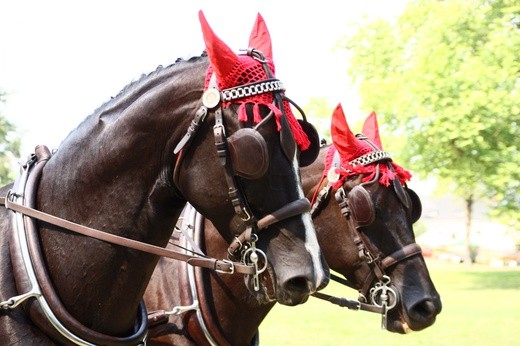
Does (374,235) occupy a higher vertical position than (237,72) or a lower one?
lower

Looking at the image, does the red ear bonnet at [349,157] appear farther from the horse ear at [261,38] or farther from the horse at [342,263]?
the horse ear at [261,38]

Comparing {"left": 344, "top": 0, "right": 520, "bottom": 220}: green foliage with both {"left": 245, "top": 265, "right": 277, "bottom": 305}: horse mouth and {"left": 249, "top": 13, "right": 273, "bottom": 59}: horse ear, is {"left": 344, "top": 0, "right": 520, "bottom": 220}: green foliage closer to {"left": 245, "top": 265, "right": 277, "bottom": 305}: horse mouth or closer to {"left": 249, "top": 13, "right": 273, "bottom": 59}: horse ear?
{"left": 249, "top": 13, "right": 273, "bottom": 59}: horse ear

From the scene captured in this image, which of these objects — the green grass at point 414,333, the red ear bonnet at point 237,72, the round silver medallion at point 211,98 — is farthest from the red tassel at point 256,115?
the green grass at point 414,333

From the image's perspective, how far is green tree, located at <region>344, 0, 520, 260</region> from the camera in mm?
19484

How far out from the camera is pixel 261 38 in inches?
126

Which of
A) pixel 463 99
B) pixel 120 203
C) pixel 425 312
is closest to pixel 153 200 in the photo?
pixel 120 203

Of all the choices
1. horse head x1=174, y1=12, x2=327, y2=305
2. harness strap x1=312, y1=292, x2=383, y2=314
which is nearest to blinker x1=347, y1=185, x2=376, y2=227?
harness strap x1=312, y1=292, x2=383, y2=314

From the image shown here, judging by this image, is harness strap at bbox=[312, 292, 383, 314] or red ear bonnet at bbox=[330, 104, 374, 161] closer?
harness strap at bbox=[312, 292, 383, 314]

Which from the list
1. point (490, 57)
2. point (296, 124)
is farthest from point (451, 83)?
point (296, 124)

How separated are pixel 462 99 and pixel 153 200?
18.0 meters

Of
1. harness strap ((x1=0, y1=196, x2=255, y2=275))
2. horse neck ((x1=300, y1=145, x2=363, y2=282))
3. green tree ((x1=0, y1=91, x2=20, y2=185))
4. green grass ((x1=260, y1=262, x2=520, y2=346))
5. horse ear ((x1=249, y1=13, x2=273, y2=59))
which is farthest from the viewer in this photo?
green tree ((x1=0, y1=91, x2=20, y2=185))

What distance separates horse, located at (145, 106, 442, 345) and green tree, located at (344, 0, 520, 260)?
49.5 ft

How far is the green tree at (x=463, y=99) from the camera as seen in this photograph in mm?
19484

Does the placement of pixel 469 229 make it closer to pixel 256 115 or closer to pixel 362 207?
pixel 362 207
